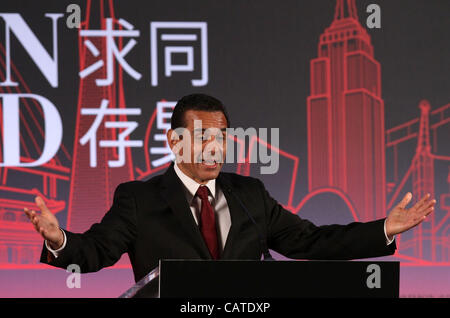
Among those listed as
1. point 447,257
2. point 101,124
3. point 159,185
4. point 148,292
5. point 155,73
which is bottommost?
point 447,257

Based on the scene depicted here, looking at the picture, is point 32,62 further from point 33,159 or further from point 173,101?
point 173,101

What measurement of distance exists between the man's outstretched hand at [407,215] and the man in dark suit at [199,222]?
1 centimetres

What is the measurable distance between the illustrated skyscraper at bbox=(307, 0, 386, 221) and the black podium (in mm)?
2480

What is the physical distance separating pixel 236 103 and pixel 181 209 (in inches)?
72.3

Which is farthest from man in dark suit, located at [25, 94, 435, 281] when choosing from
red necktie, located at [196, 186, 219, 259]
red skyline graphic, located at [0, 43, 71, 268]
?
red skyline graphic, located at [0, 43, 71, 268]

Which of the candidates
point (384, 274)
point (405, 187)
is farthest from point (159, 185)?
point (405, 187)

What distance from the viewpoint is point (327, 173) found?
12.1 ft

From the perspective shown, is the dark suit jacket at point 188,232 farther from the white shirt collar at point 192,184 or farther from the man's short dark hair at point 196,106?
the man's short dark hair at point 196,106

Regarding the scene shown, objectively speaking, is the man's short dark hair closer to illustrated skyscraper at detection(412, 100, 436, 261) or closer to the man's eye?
the man's eye

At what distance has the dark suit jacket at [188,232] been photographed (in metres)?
1.86

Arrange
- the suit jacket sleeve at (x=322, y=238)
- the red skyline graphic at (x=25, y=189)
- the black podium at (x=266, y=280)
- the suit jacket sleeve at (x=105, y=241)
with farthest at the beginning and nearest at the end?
the red skyline graphic at (x=25, y=189)
the suit jacket sleeve at (x=322, y=238)
the suit jacket sleeve at (x=105, y=241)
the black podium at (x=266, y=280)

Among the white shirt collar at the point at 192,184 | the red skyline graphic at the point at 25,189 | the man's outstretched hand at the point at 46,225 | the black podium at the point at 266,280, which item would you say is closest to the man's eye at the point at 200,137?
the white shirt collar at the point at 192,184

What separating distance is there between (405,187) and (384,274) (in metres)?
2.60

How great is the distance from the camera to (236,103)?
3682 millimetres
